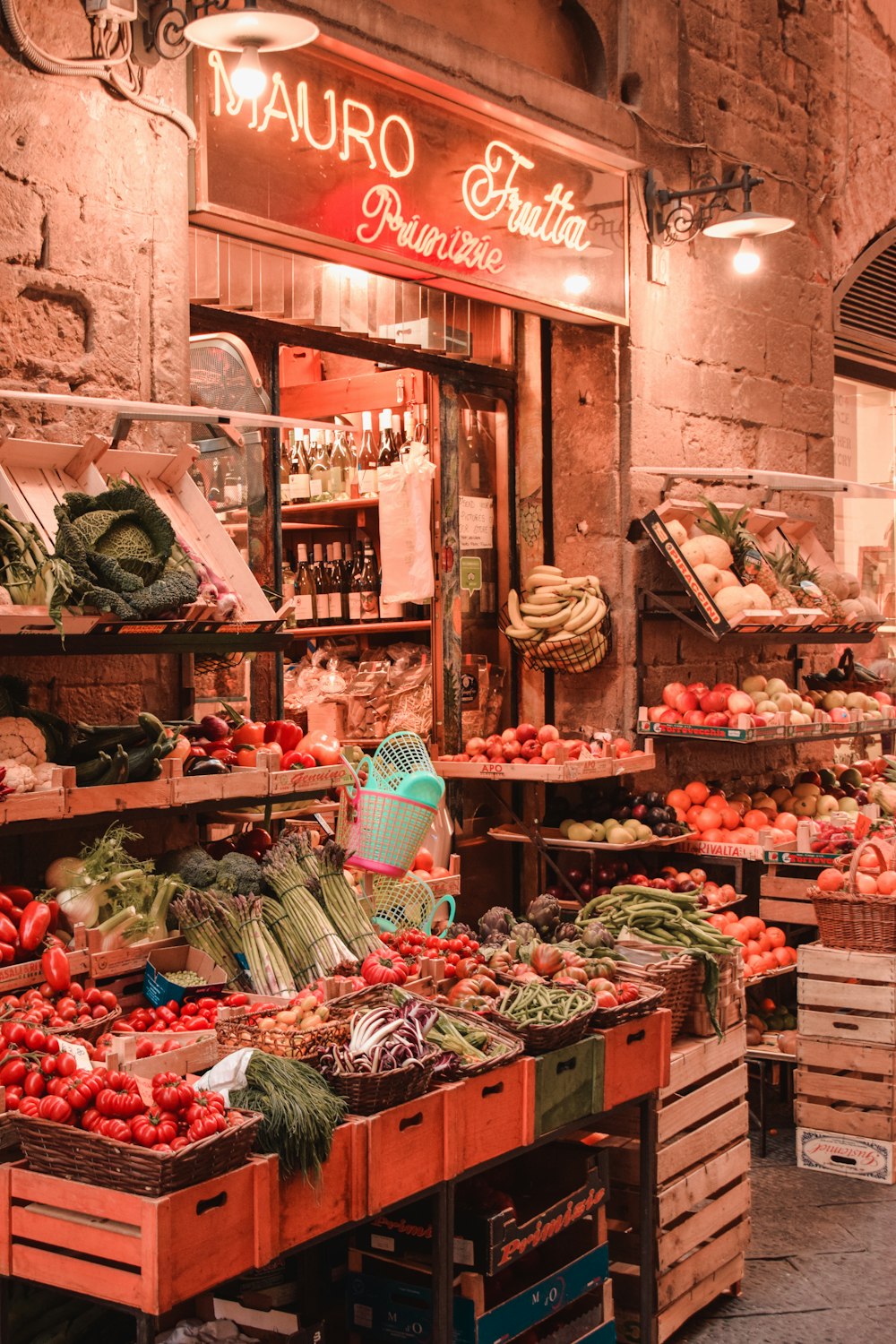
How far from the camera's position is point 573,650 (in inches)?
277

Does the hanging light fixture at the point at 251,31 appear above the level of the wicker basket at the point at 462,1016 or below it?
above

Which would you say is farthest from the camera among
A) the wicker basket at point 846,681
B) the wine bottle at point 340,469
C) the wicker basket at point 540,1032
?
the wicker basket at point 846,681

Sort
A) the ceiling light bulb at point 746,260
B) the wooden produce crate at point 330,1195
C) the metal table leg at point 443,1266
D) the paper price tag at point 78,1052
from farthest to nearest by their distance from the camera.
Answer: the ceiling light bulb at point 746,260 < the metal table leg at point 443,1266 < the paper price tag at point 78,1052 < the wooden produce crate at point 330,1195

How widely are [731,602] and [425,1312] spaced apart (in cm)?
403

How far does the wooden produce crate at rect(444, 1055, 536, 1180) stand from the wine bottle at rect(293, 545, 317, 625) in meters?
3.75

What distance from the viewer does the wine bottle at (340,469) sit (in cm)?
717

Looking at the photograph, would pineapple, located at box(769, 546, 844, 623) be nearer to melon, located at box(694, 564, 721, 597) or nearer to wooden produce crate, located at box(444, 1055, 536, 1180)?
melon, located at box(694, 564, 721, 597)

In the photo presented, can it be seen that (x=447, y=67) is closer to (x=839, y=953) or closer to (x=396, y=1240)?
(x=839, y=953)

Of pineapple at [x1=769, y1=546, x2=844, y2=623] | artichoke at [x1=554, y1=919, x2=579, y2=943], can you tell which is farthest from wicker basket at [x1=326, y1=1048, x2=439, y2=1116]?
pineapple at [x1=769, y1=546, x2=844, y2=623]

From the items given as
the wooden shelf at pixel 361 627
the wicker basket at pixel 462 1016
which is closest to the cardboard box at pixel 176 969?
the wicker basket at pixel 462 1016

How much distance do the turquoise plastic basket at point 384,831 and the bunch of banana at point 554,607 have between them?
2.18 metres

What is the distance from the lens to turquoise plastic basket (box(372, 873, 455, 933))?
5.12 meters

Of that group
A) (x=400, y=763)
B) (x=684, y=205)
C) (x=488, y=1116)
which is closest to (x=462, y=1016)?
(x=488, y=1116)

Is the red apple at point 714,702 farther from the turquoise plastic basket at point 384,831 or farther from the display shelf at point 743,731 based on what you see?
the turquoise plastic basket at point 384,831
